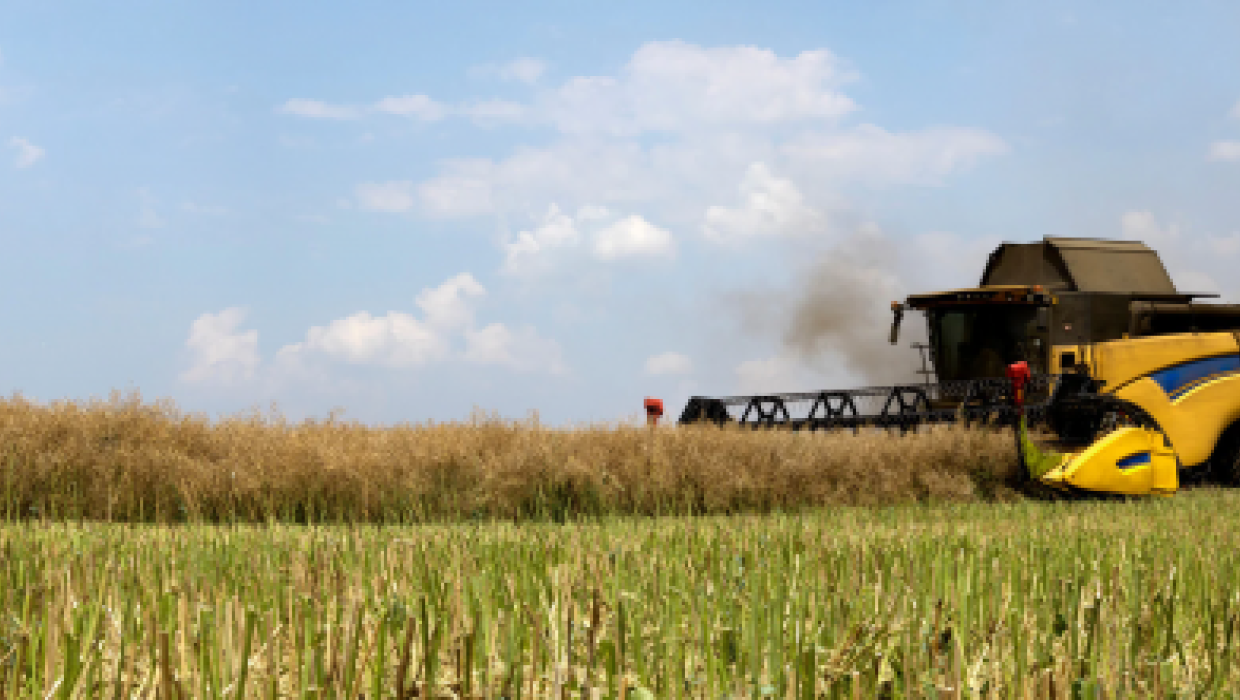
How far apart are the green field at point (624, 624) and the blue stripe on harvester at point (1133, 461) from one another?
453cm

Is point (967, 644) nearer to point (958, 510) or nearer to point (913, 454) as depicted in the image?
point (958, 510)

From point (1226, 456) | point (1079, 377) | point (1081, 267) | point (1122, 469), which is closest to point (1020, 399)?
point (1122, 469)

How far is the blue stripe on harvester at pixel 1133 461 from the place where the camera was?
8.85m

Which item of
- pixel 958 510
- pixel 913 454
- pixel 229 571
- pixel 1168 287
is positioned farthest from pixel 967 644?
→ pixel 1168 287

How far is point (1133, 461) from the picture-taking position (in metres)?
8.91

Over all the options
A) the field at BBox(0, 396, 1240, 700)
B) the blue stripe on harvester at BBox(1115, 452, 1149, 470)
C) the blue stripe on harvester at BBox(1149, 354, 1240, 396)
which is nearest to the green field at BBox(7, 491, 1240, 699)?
the field at BBox(0, 396, 1240, 700)

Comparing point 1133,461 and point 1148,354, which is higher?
point 1148,354

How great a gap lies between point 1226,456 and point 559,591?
1070 centimetres

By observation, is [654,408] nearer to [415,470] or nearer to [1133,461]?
[415,470]

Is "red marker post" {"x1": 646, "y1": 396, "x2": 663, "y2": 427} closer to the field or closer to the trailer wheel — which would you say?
the field

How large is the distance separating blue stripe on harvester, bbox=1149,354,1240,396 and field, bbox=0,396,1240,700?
7.71 ft

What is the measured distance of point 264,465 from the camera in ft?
26.9

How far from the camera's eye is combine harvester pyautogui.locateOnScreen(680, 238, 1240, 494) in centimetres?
909

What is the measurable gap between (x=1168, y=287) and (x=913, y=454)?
6431 mm
